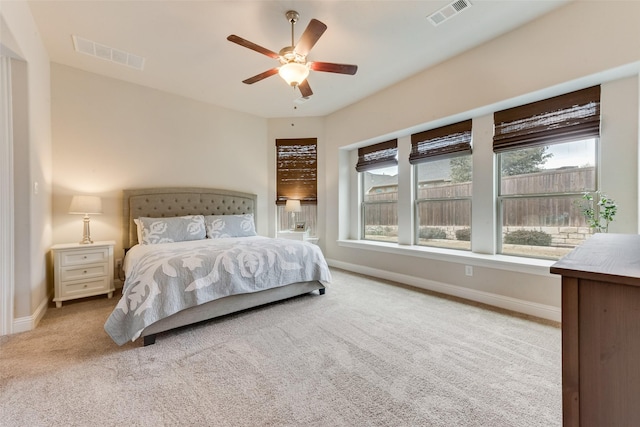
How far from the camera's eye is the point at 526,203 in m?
3.14

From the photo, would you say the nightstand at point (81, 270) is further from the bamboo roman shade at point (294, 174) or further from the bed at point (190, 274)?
the bamboo roman shade at point (294, 174)

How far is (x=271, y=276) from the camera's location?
295 cm

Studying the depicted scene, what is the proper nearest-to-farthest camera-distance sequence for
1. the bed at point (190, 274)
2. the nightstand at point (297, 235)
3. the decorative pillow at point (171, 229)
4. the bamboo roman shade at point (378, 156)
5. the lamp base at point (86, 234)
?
the bed at point (190, 274) → the lamp base at point (86, 234) → the decorative pillow at point (171, 229) → the bamboo roman shade at point (378, 156) → the nightstand at point (297, 235)

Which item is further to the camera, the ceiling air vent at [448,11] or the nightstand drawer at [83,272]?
the nightstand drawer at [83,272]

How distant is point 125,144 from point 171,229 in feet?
4.77

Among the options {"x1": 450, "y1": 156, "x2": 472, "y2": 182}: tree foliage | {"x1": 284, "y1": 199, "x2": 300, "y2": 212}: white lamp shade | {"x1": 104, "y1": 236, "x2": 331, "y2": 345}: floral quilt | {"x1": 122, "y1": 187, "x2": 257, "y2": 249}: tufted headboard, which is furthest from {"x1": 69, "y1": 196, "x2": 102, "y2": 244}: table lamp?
{"x1": 450, "y1": 156, "x2": 472, "y2": 182}: tree foliage

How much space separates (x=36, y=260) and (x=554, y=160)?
17.8ft

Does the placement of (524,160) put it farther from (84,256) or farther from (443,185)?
(84,256)

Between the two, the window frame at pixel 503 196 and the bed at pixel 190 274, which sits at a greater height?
the window frame at pixel 503 196

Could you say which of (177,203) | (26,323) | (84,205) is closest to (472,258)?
(177,203)

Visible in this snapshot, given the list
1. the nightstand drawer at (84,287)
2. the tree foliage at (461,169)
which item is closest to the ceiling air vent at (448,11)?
the tree foliage at (461,169)

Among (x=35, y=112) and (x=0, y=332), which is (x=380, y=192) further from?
(x=0, y=332)

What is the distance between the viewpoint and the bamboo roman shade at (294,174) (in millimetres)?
5391

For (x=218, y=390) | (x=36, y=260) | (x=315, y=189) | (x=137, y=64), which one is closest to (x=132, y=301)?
(x=218, y=390)
